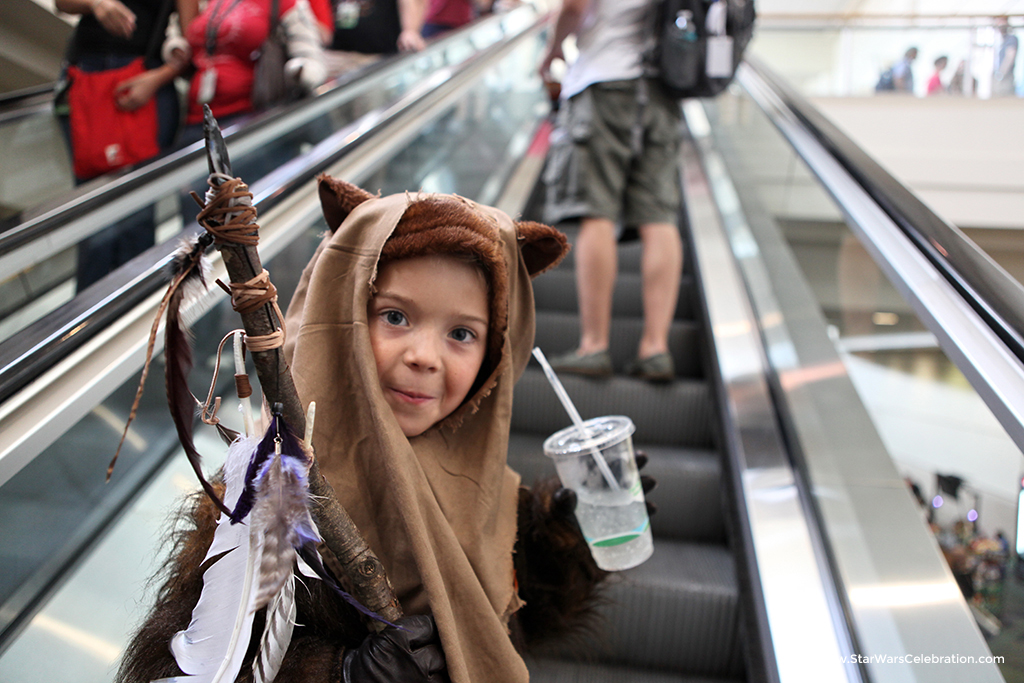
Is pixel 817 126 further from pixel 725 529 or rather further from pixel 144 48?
pixel 144 48

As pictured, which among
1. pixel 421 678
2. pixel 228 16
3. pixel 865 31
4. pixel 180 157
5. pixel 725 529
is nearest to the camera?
pixel 421 678

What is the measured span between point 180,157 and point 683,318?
2.14 metres

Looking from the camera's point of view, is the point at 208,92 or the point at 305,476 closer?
the point at 305,476

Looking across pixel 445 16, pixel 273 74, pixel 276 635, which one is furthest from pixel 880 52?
pixel 276 635

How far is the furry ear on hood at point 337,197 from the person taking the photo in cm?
101

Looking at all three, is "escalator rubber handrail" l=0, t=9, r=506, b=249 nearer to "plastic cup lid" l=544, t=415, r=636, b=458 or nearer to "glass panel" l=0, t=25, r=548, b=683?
"glass panel" l=0, t=25, r=548, b=683

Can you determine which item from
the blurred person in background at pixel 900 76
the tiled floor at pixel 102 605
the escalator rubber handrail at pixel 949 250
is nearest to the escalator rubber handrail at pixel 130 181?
the tiled floor at pixel 102 605

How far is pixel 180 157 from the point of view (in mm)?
1797

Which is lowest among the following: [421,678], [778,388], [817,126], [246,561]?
[778,388]

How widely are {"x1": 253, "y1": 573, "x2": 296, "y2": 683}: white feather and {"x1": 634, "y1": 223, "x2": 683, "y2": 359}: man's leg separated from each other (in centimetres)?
187

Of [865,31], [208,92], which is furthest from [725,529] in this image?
[865,31]

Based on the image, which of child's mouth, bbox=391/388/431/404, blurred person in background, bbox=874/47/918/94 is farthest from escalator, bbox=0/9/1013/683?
blurred person in background, bbox=874/47/918/94

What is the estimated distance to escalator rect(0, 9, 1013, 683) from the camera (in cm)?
109

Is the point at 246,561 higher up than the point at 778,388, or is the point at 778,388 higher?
the point at 246,561
